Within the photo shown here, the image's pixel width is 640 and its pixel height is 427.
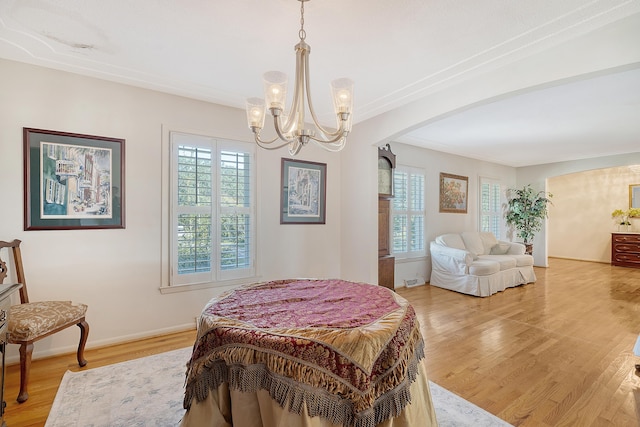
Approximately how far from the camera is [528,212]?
701 centimetres

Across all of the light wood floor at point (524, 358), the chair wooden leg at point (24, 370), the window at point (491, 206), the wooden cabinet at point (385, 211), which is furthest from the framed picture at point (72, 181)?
the window at point (491, 206)

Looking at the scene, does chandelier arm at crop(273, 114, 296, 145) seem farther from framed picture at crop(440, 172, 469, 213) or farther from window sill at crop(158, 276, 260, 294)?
framed picture at crop(440, 172, 469, 213)

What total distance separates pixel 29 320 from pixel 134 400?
915mm

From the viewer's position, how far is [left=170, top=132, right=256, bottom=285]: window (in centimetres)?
317

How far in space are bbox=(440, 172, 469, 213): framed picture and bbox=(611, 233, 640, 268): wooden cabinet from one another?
426 centimetres

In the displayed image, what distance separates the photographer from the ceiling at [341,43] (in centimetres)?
188

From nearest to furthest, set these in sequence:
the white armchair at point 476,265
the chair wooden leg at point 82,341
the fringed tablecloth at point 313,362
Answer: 1. the fringed tablecloth at point 313,362
2. the chair wooden leg at point 82,341
3. the white armchair at point 476,265

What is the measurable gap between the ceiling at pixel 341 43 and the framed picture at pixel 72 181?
653mm

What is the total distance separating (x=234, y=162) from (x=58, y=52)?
1.70 m

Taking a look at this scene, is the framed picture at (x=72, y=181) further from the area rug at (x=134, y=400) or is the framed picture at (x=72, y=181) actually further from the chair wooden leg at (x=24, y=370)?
the area rug at (x=134, y=400)

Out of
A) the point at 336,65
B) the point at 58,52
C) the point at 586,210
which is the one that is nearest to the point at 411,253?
the point at 336,65

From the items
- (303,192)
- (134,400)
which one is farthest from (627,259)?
(134,400)

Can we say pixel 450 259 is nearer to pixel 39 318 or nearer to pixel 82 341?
pixel 82 341

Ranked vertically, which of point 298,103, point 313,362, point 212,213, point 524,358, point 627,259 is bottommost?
point 524,358
